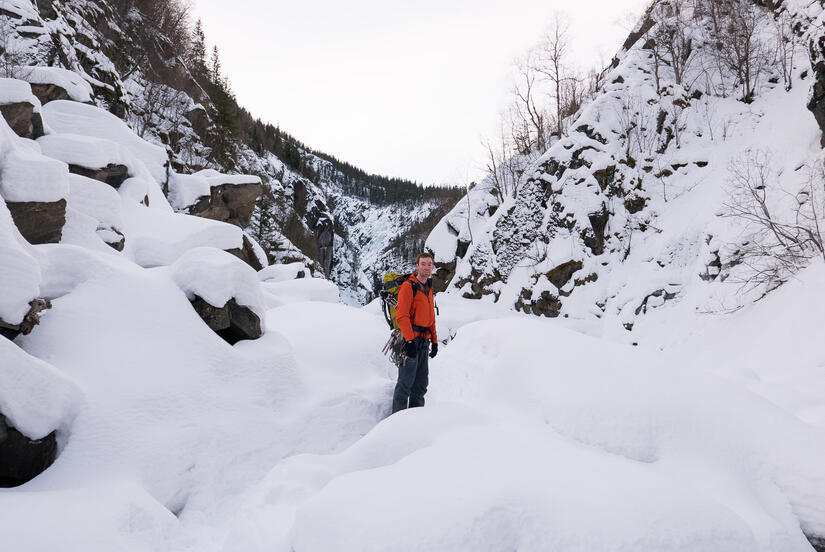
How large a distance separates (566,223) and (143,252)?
17.3 meters

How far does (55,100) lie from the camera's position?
36.5ft

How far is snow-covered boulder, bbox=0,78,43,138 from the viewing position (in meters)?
7.30

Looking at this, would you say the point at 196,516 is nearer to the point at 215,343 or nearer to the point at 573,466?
the point at 215,343

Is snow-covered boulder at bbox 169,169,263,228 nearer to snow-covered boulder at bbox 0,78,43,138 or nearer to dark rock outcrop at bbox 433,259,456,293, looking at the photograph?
snow-covered boulder at bbox 0,78,43,138

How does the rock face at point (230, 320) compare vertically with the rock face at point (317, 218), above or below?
below

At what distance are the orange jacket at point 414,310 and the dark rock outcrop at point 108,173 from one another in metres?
9.32

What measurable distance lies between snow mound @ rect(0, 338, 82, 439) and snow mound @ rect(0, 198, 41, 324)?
731 millimetres

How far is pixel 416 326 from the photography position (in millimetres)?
4914

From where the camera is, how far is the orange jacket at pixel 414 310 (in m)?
4.67

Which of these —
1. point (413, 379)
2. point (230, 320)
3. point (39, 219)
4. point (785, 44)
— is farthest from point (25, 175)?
point (785, 44)

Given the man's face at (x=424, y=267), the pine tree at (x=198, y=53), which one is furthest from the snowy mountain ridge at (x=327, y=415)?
the pine tree at (x=198, y=53)

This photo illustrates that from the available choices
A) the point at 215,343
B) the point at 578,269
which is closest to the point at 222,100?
the point at 578,269

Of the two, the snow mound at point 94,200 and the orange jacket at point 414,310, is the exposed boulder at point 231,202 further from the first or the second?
the orange jacket at point 414,310

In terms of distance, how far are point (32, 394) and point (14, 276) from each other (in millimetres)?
1181
